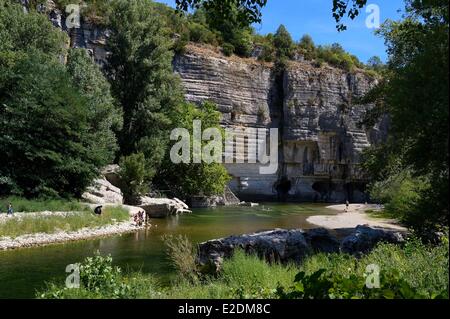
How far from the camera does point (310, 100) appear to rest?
195 ft

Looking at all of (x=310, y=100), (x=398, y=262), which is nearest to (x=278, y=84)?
(x=310, y=100)

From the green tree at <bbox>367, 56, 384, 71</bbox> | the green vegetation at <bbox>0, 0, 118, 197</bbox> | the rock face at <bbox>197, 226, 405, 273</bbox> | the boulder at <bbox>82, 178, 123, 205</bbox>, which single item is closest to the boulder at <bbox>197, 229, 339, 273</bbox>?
the rock face at <bbox>197, 226, 405, 273</bbox>

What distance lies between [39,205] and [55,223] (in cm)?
197

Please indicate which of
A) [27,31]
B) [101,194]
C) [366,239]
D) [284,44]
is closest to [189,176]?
[101,194]

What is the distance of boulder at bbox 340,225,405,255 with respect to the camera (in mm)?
13094

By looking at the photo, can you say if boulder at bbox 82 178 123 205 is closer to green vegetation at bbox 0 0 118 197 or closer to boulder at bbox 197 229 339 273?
green vegetation at bbox 0 0 118 197

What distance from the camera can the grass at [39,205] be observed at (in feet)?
70.4

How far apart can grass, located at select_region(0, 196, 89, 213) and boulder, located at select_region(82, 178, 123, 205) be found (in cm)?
341

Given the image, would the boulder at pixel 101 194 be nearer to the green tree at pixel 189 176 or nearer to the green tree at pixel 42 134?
the green tree at pixel 42 134

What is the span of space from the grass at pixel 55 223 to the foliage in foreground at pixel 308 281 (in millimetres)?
10897

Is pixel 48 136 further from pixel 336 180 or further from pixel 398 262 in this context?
pixel 336 180

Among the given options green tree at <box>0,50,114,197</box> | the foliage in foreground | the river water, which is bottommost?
the river water

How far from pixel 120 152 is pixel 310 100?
29.1m

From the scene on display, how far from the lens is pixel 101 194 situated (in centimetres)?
3030
